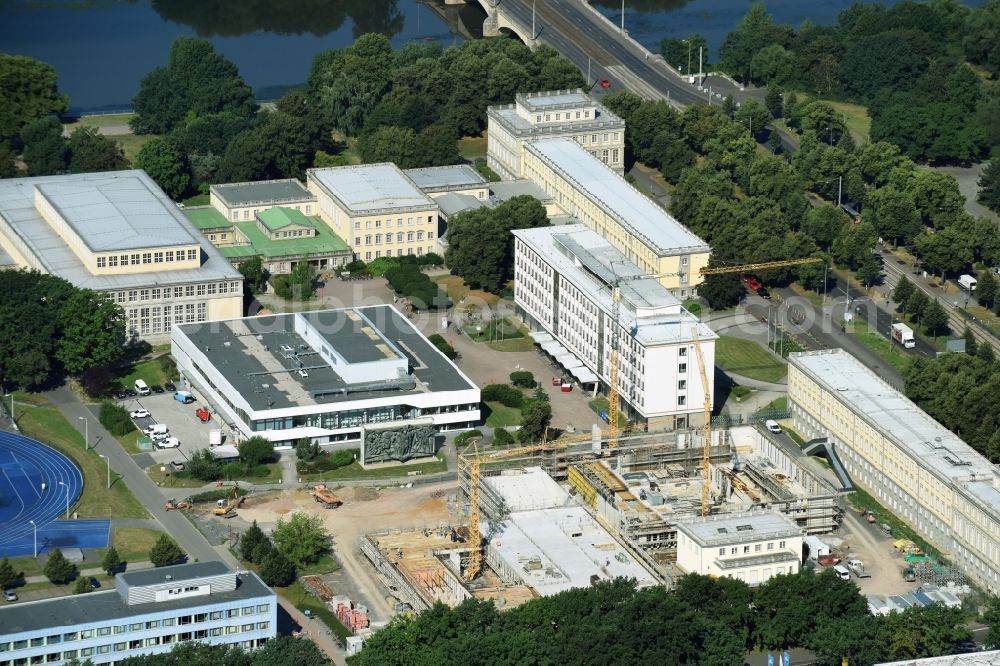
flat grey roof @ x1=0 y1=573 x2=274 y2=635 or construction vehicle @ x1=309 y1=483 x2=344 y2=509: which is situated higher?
flat grey roof @ x1=0 y1=573 x2=274 y2=635

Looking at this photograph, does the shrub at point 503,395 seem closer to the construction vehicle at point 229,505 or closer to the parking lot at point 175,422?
the parking lot at point 175,422

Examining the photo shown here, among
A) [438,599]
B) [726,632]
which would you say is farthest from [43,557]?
[726,632]

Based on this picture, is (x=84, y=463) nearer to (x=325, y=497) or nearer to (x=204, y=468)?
(x=204, y=468)

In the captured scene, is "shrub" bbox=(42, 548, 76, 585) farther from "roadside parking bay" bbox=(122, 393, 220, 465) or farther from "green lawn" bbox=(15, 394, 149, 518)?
"roadside parking bay" bbox=(122, 393, 220, 465)

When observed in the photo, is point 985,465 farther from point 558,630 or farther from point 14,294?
point 14,294

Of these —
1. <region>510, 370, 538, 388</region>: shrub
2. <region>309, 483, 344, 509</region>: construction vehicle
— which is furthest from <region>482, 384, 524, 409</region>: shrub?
<region>309, 483, 344, 509</region>: construction vehicle
